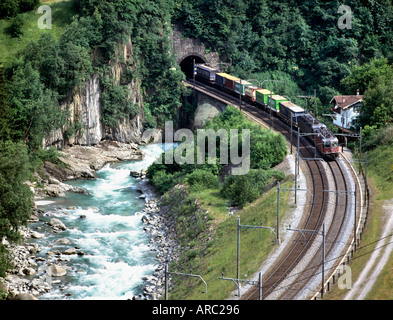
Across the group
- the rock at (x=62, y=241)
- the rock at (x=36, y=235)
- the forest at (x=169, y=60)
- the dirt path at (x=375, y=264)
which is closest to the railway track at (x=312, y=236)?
the dirt path at (x=375, y=264)

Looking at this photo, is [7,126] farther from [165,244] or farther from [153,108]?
[153,108]

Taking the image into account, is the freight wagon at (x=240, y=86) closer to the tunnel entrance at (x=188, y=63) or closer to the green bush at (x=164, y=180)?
the tunnel entrance at (x=188, y=63)

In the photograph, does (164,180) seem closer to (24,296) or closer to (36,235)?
(36,235)

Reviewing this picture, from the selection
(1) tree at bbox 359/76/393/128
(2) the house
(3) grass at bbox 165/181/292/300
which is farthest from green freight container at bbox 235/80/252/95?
(3) grass at bbox 165/181/292/300

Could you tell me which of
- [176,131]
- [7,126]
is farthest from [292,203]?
[176,131]

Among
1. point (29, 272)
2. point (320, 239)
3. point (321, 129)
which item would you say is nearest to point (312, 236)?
point (320, 239)

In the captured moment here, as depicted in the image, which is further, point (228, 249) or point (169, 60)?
point (169, 60)
